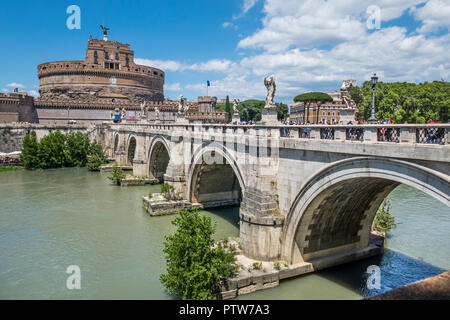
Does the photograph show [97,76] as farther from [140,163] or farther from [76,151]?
[140,163]

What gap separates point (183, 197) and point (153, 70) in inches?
2056

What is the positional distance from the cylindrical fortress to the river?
3961 cm

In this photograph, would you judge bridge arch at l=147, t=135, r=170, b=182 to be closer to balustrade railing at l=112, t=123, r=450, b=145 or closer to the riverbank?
balustrade railing at l=112, t=123, r=450, b=145

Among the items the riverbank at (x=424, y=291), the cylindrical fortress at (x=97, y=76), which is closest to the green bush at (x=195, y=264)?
the riverbank at (x=424, y=291)

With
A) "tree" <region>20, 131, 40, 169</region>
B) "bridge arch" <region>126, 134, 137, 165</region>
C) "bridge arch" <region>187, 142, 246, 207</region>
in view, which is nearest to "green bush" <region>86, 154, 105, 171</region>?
"bridge arch" <region>126, 134, 137, 165</region>

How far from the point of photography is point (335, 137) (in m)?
9.12

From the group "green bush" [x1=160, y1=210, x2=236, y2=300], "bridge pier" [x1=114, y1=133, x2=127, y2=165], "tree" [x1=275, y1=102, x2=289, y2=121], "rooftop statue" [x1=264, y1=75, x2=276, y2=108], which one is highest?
"tree" [x1=275, y1=102, x2=289, y2=121]

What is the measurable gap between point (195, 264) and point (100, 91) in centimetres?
5698

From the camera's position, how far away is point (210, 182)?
20.3 metres

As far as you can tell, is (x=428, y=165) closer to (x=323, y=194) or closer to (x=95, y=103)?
(x=323, y=194)

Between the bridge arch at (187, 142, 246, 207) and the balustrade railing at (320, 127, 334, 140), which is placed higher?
the balustrade railing at (320, 127, 334, 140)

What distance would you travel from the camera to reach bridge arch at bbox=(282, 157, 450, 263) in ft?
25.8

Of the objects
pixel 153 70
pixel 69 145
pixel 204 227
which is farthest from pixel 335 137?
pixel 153 70

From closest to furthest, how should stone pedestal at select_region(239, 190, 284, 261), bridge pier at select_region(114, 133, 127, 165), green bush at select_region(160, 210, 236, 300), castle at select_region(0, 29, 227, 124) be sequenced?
green bush at select_region(160, 210, 236, 300)
stone pedestal at select_region(239, 190, 284, 261)
bridge pier at select_region(114, 133, 127, 165)
castle at select_region(0, 29, 227, 124)
